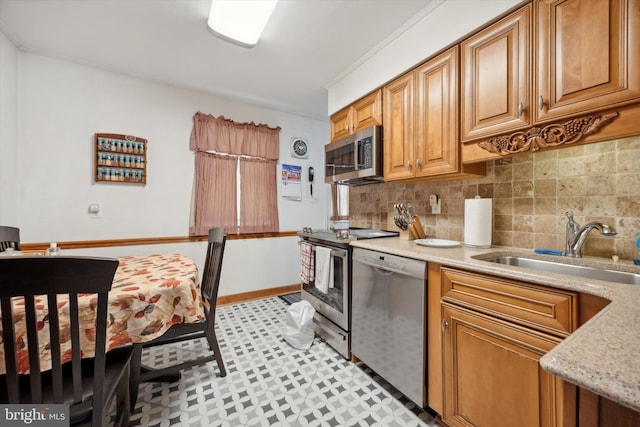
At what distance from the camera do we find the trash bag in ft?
6.90

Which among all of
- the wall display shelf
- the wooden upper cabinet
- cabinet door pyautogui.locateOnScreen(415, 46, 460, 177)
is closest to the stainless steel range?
cabinet door pyautogui.locateOnScreen(415, 46, 460, 177)

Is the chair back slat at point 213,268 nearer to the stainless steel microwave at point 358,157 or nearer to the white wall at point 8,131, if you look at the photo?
the stainless steel microwave at point 358,157

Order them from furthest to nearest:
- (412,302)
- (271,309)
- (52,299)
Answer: (271,309) < (412,302) < (52,299)

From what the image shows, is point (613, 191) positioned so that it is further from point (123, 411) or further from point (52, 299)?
Result: point (123, 411)

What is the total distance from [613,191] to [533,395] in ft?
3.38

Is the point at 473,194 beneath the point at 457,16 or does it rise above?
beneath

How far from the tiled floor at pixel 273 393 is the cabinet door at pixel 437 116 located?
1452mm

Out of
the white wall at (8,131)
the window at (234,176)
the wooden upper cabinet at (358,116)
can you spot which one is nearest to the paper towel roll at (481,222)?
the wooden upper cabinet at (358,116)

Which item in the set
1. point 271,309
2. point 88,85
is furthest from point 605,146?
point 88,85

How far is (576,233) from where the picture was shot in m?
1.27

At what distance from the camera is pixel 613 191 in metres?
1.24

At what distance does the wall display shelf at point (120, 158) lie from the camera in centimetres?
240

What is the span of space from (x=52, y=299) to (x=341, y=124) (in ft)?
7.62

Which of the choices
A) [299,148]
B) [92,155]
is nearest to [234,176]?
[299,148]
